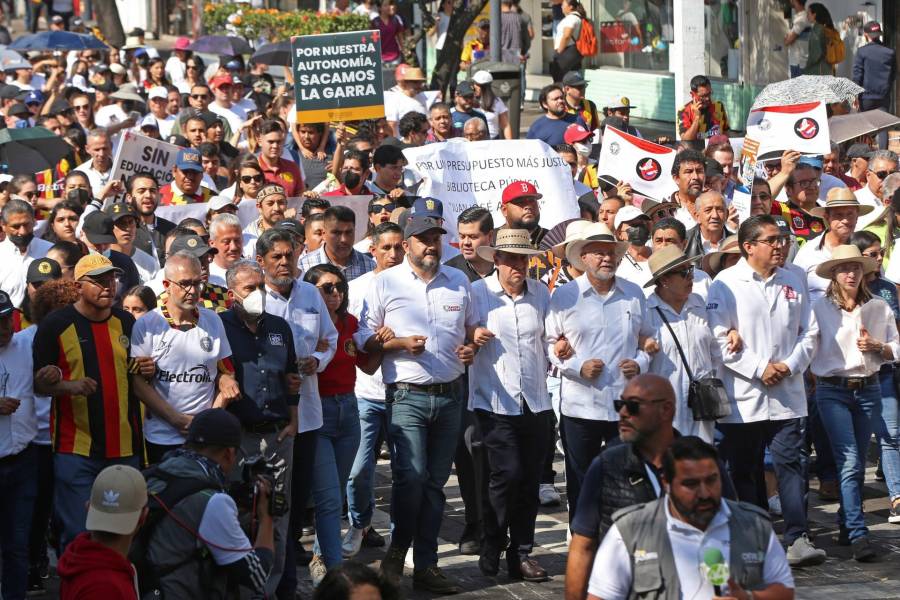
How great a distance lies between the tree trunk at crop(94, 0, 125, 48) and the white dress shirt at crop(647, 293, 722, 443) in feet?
104

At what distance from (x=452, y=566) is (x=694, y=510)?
13.5ft

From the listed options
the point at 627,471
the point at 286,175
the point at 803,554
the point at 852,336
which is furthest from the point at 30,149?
the point at 627,471

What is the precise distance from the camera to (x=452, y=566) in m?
9.58

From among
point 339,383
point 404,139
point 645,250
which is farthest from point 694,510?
point 404,139

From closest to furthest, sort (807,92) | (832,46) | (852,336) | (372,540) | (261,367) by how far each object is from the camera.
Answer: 1. (261,367)
2. (852,336)
3. (372,540)
4. (807,92)
5. (832,46)

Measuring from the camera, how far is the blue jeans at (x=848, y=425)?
31.9ft

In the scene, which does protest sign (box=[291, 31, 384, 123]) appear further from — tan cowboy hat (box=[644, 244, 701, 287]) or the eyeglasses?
the eyeglasses

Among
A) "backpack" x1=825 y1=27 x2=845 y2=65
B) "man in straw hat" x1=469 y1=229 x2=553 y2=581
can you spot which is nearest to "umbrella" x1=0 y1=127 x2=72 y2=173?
"man in straw hat" x1=469 y1=229 x2=553 y2=581

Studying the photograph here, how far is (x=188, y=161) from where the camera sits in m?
12.9

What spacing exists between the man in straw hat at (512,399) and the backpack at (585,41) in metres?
16.9

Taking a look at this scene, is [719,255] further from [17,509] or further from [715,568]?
[715,568]

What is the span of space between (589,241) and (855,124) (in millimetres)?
7548

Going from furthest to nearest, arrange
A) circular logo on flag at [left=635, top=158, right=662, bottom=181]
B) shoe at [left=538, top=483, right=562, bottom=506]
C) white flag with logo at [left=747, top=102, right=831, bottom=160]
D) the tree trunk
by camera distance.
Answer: the tree trunk, white flag with logo at [left=747, top=102, right=831, bottom=160], circular logo on flag at [left=635, top=158, right=662, bottom=181], shoe at [left=538, top=483, right=562, bottom=506]

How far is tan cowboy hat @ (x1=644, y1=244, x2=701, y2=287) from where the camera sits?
9055mm
